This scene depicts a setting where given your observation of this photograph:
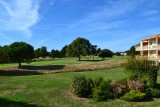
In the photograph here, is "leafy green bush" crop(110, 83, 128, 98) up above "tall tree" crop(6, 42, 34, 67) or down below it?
below

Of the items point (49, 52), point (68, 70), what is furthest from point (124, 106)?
point (49, 52)

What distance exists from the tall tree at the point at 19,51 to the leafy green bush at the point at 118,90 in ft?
118

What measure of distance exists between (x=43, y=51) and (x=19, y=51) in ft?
278

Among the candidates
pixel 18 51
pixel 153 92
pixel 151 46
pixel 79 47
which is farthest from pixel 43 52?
pixel 153 92

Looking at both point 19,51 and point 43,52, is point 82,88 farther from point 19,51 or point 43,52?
point 43,52

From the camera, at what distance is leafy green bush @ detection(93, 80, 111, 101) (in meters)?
21.6

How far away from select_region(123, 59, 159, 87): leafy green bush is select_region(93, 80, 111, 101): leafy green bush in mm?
3708

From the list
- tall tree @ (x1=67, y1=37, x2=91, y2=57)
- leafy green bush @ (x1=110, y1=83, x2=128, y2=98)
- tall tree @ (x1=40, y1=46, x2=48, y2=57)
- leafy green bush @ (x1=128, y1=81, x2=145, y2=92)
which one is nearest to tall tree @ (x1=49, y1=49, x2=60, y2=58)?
tall tree @ (x1=40, y1=46, x2=48, y2=57)

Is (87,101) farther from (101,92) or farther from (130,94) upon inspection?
(130,94)

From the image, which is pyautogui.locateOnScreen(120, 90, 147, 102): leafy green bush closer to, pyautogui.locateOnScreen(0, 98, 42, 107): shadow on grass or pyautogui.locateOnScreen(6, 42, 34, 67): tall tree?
pyautogui.locateOnScreen(0, 98, 42, 107): shadow on grass

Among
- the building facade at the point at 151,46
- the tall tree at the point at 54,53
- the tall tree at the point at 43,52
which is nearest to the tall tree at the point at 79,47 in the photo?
the building facade at the point at 151,46

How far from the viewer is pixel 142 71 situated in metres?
24.9

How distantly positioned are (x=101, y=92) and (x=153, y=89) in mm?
4287

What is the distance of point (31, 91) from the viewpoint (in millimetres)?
25969
